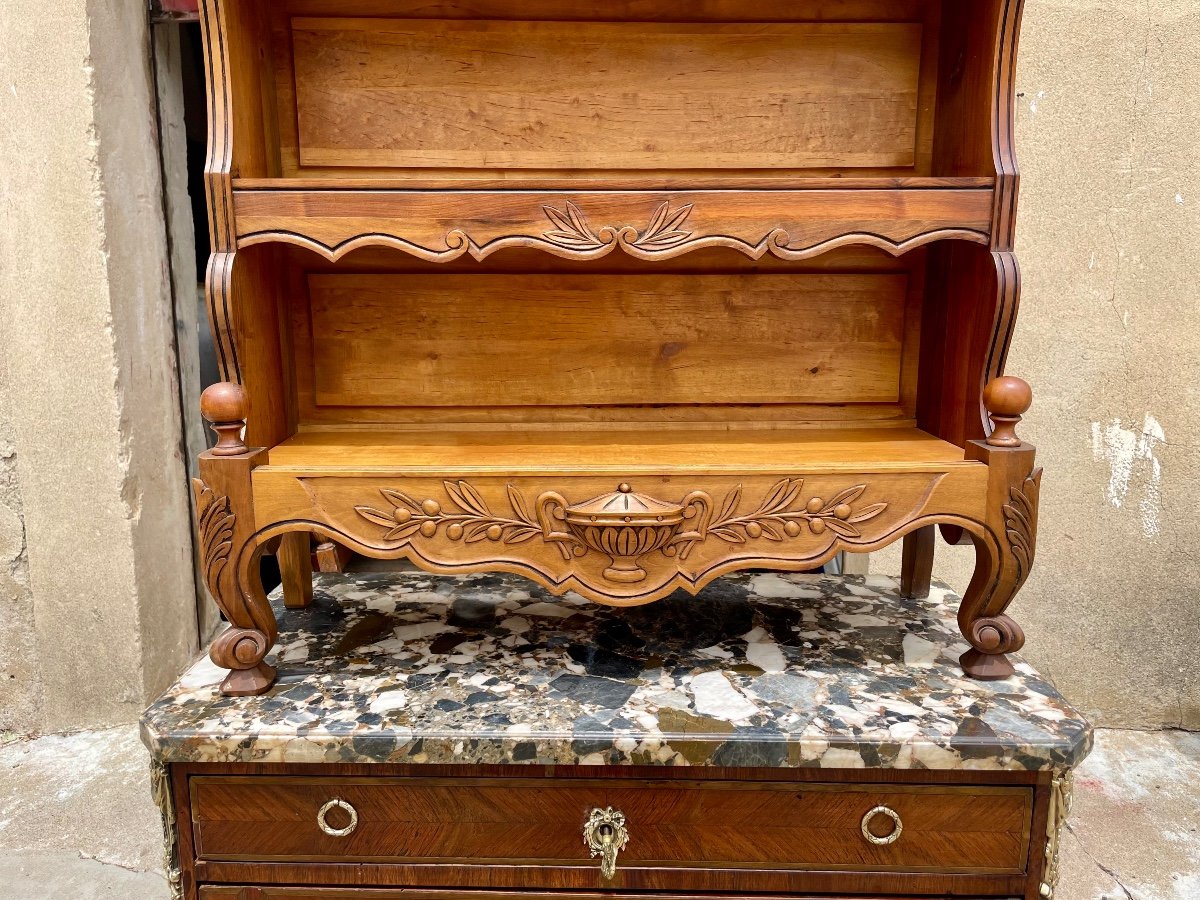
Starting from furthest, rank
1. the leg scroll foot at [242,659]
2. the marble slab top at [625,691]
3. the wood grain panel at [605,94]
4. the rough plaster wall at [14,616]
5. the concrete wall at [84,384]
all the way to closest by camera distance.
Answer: the rough plaster wall at [14,616] < the concrete wall at [84,384] < the wood grain panel at [605,94] < the leg scroll foot at [242,659] < the marble slab top at [625,691]

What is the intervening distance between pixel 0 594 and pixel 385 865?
1.61 meters

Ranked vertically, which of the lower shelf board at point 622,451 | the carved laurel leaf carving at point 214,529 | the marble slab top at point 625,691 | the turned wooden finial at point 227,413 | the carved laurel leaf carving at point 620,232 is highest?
the carved laurel leaf carving at point 620,232

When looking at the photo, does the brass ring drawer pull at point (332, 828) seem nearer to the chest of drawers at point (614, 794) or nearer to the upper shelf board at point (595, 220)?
the chest of drawers at point (614, 794)

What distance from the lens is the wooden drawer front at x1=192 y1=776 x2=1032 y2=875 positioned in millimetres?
1151

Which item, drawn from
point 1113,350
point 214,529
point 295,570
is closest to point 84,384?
point 295,570

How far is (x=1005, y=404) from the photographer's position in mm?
1171

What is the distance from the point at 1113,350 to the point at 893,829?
1552mm

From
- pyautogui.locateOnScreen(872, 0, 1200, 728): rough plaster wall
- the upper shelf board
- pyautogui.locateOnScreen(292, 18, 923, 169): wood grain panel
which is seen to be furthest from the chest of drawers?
pyautogui.locateOnScreen(872, 0, 1200, 728): rough plaster wall

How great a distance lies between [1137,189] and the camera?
6.70 feet

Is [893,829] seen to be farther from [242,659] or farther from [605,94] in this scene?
[605,94]

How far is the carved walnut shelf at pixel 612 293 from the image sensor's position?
1.19 metres

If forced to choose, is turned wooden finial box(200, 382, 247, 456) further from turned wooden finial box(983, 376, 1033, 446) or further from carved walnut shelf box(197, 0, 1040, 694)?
turned wooden finial box(983, 376, 1033, 446)

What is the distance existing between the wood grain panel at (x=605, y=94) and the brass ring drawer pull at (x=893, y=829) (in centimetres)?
110

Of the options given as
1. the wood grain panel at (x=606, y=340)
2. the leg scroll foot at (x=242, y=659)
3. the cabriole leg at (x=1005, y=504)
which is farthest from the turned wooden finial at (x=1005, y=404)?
the leg scroll foot at (x=242, y=659)
